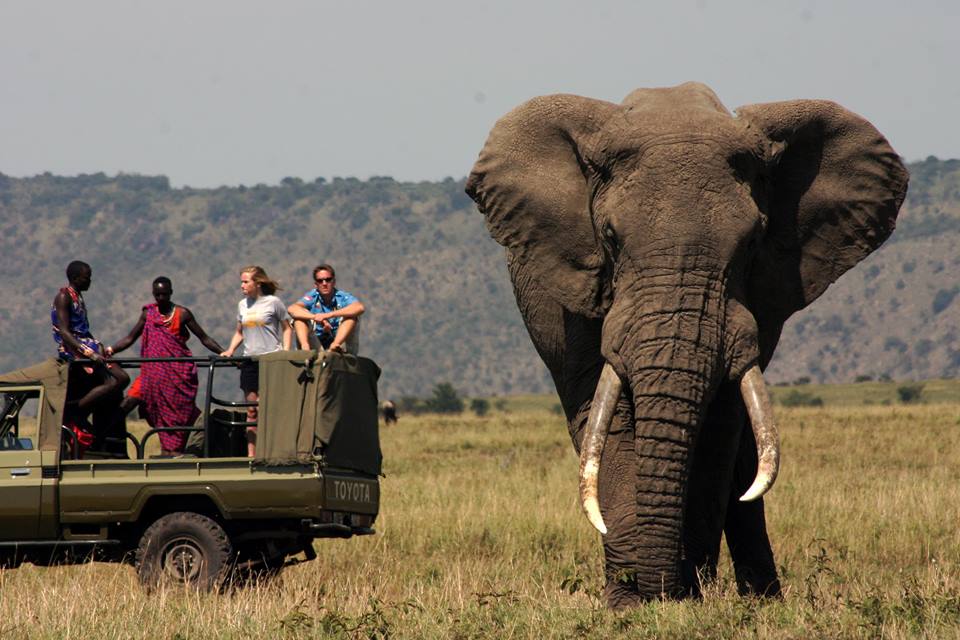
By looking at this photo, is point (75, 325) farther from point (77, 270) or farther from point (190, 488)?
point (190, 488)

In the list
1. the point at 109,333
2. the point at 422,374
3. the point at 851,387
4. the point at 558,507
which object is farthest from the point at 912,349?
the point at 558,507

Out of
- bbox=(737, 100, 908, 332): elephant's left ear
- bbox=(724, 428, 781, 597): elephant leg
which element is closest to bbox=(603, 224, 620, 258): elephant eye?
bbox=(737, 100, 908, 332): elephant's left ear

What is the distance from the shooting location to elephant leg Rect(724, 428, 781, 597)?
10.7 m

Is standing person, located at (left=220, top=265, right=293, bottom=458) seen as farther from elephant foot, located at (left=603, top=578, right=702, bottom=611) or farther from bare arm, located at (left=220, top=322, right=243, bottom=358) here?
elephant foot, located at (left=603, top=578, right=702, bottom=611)

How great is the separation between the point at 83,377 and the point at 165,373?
613 millimetres

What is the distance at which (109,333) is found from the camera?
15675cm

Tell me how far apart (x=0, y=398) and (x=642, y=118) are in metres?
4.82

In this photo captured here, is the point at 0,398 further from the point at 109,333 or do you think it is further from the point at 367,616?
the point at 109,333

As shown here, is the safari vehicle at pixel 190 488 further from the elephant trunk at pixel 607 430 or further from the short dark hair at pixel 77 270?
the elephant trunk at pixel 607 430

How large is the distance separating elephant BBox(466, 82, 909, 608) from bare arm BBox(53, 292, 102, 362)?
9.79 feet

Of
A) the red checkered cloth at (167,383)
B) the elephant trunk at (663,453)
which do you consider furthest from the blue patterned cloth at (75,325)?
the elephant trunk at (663,453)

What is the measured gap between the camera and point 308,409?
10500 mm

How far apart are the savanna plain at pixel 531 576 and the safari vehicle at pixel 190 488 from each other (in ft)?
1.03

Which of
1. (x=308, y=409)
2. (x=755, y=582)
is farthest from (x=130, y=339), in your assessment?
(x=755, y=582)
